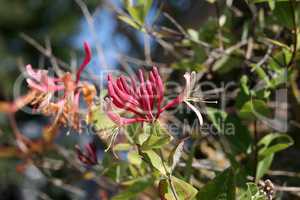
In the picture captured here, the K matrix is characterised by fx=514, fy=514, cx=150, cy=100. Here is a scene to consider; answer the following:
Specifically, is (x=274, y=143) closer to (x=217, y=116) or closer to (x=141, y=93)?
(x=217, y=116)

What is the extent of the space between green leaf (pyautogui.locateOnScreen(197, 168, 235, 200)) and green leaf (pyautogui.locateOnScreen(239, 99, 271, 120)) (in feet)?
0.50

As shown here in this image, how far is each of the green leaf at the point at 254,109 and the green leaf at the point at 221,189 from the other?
15cm

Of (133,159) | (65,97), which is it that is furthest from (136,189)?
(65,97)

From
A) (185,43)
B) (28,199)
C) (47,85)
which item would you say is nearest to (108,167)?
(47,85)

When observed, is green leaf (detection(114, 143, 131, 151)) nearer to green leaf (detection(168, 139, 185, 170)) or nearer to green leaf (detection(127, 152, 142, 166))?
green leaf (detection(127, 152, 142, 166))

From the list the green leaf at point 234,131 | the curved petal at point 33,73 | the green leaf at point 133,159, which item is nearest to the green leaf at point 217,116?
the green leaf at point 234,131

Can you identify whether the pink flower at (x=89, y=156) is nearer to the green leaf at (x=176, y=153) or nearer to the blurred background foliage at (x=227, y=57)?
the blurred background foliage at (x=227, y=57)

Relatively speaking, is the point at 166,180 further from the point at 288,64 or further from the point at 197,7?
the point at 197,7

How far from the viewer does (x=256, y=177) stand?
1.88 ft

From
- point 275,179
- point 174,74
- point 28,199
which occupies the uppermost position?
point 174,74

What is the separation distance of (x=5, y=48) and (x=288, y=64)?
167 inches

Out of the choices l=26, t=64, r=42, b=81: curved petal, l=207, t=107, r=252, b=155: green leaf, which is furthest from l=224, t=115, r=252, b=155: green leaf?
l=26, t=64, r=42, b=81: curved petal

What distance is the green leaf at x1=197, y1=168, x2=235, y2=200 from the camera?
44cm

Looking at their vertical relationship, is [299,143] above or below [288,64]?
below
